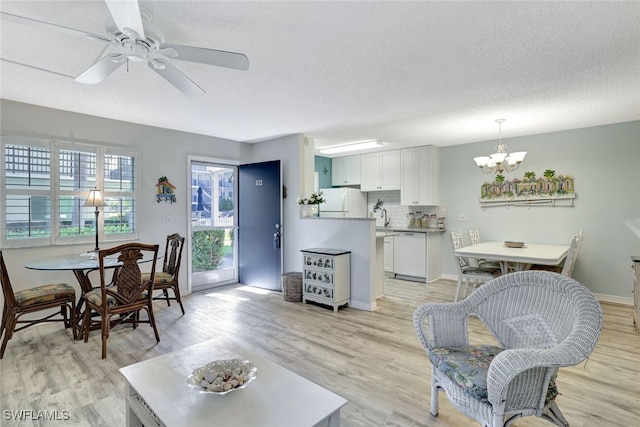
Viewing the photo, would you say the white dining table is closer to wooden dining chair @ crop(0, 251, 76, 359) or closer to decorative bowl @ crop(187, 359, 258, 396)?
decorative bowl @ crop(187, 359, 258, 396)

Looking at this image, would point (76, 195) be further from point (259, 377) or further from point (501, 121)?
point (501, 121)

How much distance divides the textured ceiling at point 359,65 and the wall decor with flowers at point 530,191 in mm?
869

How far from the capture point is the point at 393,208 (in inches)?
265

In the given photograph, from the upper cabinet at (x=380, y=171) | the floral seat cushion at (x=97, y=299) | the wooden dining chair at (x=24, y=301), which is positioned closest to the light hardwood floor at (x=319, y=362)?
the wooden dining chair at (x=24, y=301)

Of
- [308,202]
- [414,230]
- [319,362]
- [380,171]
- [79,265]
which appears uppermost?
[380,171]

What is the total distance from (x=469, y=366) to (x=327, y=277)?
8.58 ft

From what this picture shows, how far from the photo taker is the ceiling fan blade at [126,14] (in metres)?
1.45

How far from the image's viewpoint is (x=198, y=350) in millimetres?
2059

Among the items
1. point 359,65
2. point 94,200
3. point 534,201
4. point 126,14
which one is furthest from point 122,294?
point 534,201

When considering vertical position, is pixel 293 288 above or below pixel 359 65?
below

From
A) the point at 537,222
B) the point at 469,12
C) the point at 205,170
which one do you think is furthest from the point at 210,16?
the point at 537,222

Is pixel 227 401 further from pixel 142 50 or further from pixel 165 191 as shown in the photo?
pixel 165 191

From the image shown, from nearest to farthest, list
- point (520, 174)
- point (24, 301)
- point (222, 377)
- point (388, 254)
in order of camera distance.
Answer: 1. point (222, 377)
2. point (24, 301)
3. point (520, 174)
4. point (388, 254)

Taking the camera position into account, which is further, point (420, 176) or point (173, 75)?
point (420, 176)
